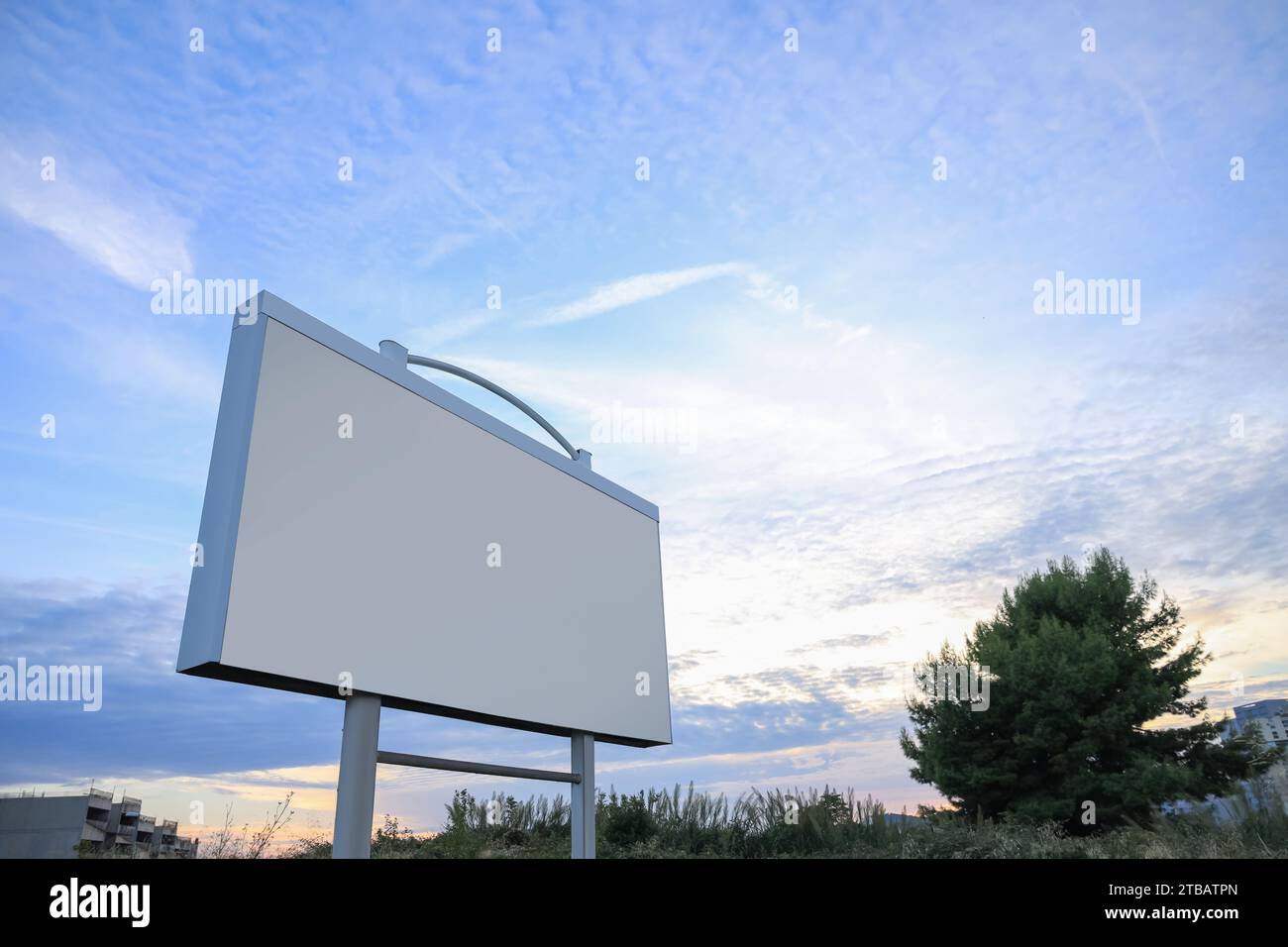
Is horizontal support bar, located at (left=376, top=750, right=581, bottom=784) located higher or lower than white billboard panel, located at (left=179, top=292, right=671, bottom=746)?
lower

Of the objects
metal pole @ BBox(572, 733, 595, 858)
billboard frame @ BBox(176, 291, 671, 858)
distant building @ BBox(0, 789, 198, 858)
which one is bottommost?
distant building @ BBox(0, 789, 198, 858)

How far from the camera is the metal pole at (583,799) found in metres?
4.59

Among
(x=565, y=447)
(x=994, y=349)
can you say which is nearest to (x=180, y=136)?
(x=565, y=447)

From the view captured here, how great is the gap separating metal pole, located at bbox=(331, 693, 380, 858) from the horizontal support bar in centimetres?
10

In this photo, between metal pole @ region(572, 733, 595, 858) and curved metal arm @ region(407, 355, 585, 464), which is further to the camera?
metal pole @ region(572, 733, 595, 858)

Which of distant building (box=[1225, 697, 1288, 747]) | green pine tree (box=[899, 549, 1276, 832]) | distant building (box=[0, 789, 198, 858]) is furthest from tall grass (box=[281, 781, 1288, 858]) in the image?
distant building (box=[1225, 697, 1288, 747])

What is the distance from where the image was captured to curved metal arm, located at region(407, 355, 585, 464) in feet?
14.1

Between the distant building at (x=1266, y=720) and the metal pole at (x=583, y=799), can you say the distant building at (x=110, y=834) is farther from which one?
the distant building at (x=1266, y=720)

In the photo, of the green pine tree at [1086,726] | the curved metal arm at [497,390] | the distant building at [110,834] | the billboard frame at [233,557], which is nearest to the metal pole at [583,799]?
the billboard frame at [233,557]

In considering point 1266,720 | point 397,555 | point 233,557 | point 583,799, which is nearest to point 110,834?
point 583,799

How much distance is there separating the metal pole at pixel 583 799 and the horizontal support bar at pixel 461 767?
0.17 meters

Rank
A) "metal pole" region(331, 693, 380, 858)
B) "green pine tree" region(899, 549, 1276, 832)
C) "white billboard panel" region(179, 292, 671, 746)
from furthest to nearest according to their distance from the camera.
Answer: "green pine tree" region(899, 549, 1276, 832) < "metal pole" region(331, 693, 380, 858) < "white billboard panel" region(179, 292, 671, 746)

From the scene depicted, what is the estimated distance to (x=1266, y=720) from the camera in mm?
14617

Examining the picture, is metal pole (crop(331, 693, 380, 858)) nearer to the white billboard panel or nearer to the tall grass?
the white billboard panel
